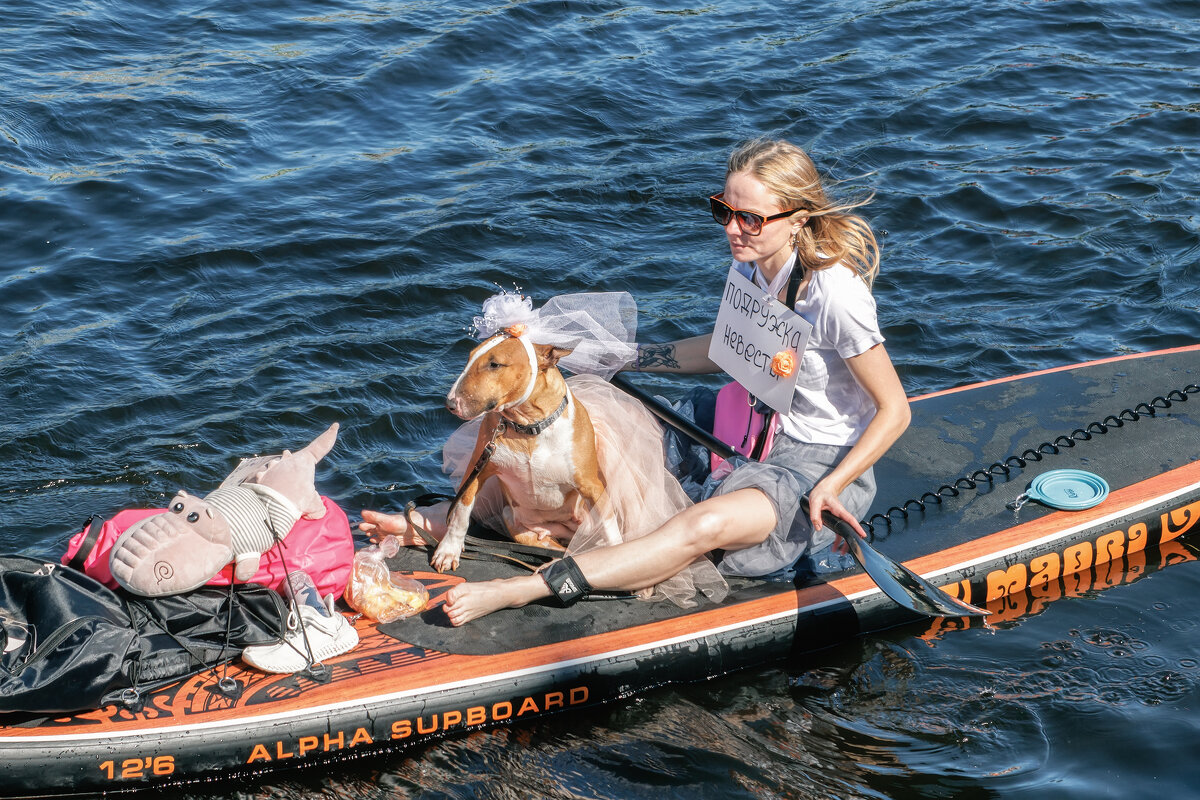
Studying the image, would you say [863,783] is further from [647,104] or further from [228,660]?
[647,104]

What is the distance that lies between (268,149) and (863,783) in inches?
276

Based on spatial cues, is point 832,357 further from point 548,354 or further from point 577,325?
point 548,354

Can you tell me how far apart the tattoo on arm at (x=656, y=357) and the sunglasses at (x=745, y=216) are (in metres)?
0.88

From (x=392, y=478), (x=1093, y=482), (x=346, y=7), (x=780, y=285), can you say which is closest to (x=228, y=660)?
(x=392, y=478)

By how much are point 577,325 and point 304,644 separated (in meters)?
1.50

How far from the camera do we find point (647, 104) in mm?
10289

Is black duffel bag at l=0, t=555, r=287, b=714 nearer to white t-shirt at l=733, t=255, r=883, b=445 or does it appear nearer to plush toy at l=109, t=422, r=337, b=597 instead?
plush toy at l=109, t=422, r=337, b=597

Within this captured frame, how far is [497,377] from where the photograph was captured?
4027 millimetres

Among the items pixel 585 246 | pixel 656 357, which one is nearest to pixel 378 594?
pixel 656 357

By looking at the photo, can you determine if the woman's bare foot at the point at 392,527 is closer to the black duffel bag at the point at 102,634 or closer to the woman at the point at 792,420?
the woman at the point at 792,420

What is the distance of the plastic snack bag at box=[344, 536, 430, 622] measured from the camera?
434 cm

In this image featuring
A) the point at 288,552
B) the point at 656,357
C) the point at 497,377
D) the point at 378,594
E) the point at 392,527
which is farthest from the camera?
the point at 656,357

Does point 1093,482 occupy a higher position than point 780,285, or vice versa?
point 780,285

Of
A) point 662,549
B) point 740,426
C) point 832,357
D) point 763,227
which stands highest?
point 763,227
